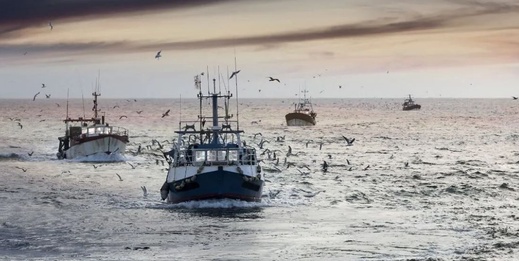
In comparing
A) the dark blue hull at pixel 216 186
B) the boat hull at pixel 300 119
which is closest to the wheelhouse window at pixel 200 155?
the dark blue hull at pixel 216 186

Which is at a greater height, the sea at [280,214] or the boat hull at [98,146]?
the boat hull at [98,146]

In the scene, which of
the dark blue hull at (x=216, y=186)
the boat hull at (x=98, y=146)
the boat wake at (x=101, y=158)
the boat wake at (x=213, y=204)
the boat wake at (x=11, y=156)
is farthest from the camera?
the boat wake at (x=11, y=156)

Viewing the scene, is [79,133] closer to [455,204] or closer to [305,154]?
[305,154]

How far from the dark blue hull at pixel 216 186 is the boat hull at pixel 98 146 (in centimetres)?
3288

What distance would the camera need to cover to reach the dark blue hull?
40906 mm

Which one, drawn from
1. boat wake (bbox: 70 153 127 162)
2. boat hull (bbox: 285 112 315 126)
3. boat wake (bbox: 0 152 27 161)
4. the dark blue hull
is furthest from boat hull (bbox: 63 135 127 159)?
boat hull (bbox: 285 112 315 126)

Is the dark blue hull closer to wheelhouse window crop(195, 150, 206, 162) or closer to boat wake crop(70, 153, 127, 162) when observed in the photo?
wheelhouse window crop(195, 150, 206, 162)

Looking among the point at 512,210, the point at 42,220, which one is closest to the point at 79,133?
the point at 42,220

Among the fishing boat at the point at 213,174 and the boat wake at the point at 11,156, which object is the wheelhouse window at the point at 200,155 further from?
the boat wake at the point at 11,156

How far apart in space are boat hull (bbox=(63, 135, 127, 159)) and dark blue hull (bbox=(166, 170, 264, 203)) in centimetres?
3288

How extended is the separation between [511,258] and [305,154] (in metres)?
57.6

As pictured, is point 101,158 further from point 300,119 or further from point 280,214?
point 300,119

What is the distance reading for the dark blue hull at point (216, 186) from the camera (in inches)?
1610

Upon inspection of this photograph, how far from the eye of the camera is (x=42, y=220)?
3831 cm
